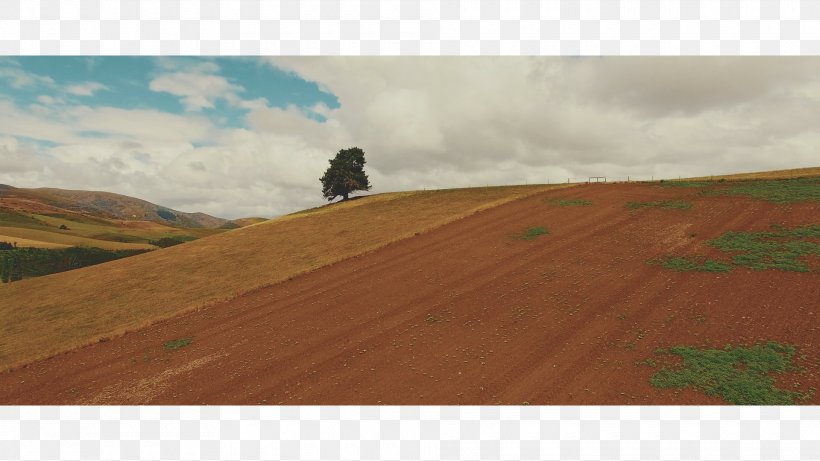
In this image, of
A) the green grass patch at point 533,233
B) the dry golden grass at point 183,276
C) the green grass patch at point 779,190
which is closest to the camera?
the dry golden grass at point 183,276

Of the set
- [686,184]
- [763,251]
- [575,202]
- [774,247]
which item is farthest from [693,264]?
[686,184]

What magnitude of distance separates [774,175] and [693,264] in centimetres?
2777

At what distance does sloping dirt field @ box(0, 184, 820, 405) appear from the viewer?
462 inches

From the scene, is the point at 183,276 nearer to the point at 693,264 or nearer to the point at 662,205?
the point at 693,264

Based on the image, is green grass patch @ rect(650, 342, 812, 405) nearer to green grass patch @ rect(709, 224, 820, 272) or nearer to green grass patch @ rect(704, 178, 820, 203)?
→ green grass patch @ rect(709, 224, 820, 272)

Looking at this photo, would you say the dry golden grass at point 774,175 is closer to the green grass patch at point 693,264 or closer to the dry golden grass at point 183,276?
the dry golden grass at point 183,276

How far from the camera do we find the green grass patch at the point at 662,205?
27.8m

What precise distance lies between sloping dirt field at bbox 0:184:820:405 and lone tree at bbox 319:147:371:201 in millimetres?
39848

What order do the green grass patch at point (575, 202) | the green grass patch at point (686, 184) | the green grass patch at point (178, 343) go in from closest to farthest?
the green grass patch at point (178, 343)
the green grass patch at point (575, 202)
the green grass patch at point (686, 184)

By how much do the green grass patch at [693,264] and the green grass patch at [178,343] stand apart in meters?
24.1

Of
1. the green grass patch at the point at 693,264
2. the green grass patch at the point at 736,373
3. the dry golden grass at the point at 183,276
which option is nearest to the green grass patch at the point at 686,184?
the dry golden grass at the point at 183,276

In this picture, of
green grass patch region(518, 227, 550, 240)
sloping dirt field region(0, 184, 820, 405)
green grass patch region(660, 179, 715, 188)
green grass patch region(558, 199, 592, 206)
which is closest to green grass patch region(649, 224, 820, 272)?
sloping dirt field region(0, 184, 820, 405)

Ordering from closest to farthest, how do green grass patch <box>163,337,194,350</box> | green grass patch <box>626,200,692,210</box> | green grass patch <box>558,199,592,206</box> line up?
green grass patch <box>163,337,194,350</box>
green grass patch <box>626,200,692,210</box>
green grass patch <box>558,199,592,206</box>

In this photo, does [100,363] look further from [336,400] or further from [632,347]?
[632,347]
